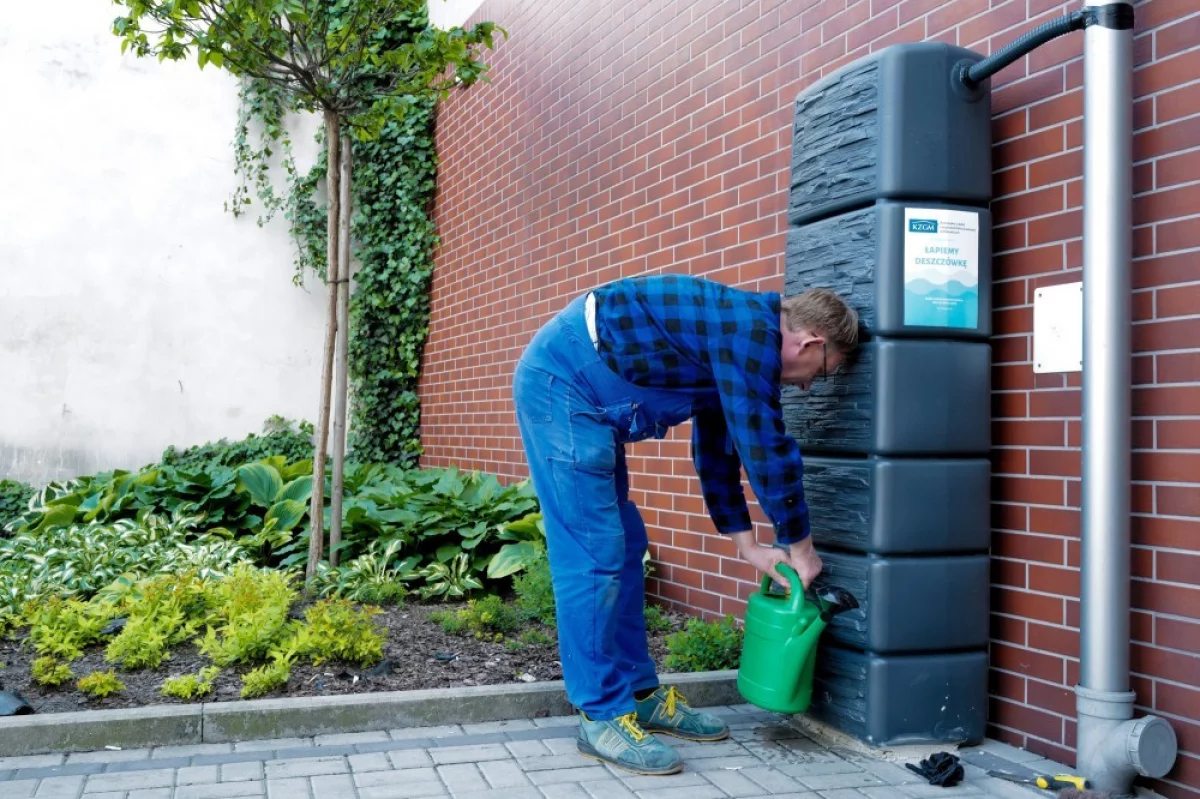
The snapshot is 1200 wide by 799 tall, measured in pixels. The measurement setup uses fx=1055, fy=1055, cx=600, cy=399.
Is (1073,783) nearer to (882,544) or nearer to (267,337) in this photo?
(882,544)

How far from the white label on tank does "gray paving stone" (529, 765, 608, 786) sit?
1.60 m

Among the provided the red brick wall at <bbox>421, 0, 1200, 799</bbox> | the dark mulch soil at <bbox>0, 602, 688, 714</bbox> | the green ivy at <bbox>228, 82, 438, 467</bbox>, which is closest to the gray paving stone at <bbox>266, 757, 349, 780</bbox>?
the dark mulch soil at <bbox>0, 602, 688, 714</bbox>

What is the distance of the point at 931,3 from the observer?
143 inches

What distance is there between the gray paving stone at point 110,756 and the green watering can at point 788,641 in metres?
1.83

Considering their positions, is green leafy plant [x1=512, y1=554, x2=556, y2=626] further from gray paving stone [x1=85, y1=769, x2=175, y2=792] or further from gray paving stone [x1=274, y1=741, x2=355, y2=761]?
gray paving stone [x1=85, y1=769, x2=175, y2=792]

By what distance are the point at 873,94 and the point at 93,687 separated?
124 inches

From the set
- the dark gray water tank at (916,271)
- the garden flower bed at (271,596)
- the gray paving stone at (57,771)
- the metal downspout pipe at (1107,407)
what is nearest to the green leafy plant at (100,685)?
the garden flower bed at (271,596)

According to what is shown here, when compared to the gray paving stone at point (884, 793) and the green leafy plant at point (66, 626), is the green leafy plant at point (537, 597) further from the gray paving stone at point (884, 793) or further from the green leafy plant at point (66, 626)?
the gray paving stone at point (884, 793)

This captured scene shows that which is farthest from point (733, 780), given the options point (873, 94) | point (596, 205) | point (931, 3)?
point (596, 205)

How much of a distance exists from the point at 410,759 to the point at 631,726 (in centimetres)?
66

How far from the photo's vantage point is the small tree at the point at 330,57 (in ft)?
15.5

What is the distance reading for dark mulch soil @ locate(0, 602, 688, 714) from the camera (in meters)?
3.55

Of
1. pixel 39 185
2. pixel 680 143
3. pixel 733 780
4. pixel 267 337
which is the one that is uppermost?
pixel 39 185

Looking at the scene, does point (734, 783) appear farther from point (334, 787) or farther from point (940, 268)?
point (940, 268)
